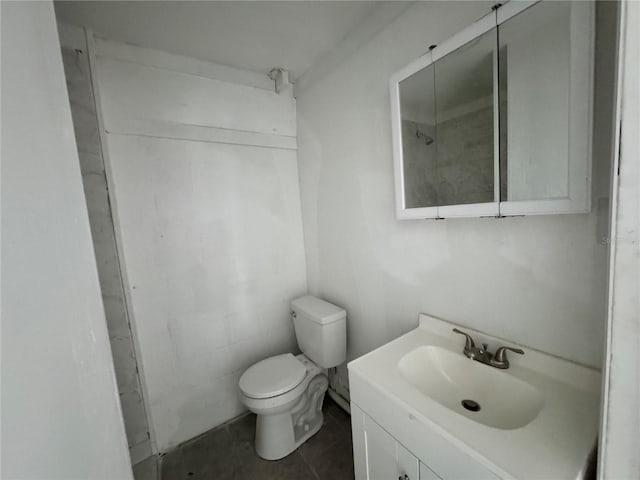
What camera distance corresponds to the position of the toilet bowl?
1.42 m

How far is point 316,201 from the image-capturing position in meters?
1.86

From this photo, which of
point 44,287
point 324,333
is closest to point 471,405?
point 324,333

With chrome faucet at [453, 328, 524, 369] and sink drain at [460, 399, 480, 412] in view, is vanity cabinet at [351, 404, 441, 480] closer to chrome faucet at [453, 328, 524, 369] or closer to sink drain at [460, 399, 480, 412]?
sink drain at [460, 399, 480, 412]

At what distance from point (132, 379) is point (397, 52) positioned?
7.44ft

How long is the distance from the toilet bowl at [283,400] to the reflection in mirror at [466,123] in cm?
129

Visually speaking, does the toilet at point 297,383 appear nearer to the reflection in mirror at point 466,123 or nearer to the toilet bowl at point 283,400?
the toilet bowl at point 283,400

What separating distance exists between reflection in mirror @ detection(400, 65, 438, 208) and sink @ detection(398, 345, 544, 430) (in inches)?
26.1

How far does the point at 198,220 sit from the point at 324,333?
1.08 m

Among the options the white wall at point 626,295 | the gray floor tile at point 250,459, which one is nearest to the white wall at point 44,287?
the white wall at point 626,295

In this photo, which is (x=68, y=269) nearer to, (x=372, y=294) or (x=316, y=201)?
(x=372, y=294)

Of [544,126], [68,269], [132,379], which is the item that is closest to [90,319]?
[68,269]

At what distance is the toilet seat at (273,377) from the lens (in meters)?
1.42

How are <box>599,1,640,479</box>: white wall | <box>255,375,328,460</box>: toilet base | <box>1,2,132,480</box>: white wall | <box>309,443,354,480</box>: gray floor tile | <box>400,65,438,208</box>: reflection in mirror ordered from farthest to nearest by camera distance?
<box>255,375,328,460</box>: toilet base → <box>309,443,354,480</box>: gray floor tile → <box>400,65,438,208</box>: reflection in mirror → <box>599,1,640,479</box>: white wall → <box>1,2,132,480</box>: white wall

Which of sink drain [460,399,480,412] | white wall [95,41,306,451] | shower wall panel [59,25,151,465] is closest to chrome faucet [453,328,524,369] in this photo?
sink drain [460,399,480,412]
